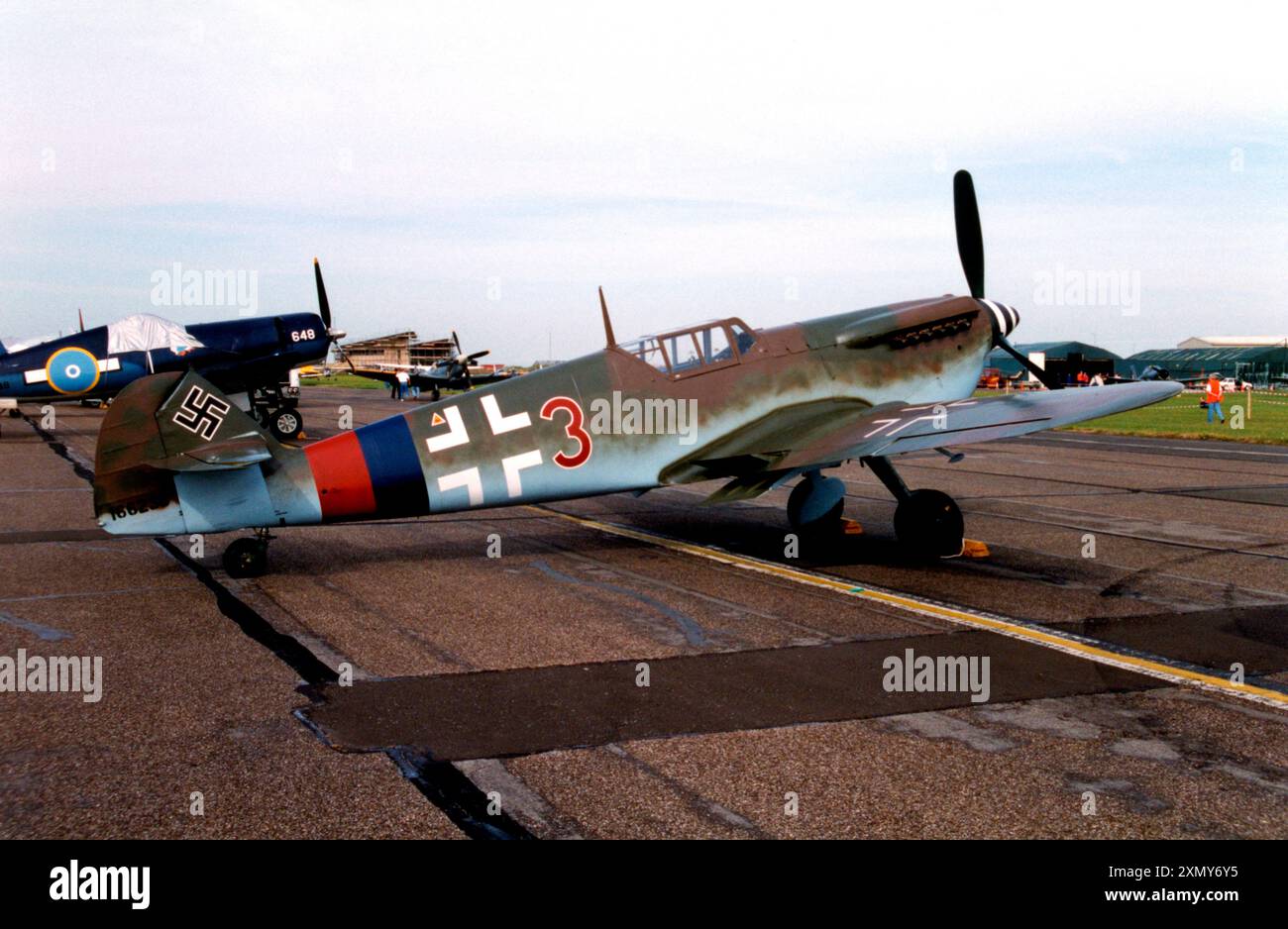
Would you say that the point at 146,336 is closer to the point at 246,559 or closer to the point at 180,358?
the point at 180,358

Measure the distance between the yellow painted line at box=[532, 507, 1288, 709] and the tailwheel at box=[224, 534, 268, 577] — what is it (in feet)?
14.2

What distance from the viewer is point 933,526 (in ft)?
34.9

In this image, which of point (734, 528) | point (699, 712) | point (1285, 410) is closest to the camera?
point (699, 712)

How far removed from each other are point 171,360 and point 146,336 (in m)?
0.89

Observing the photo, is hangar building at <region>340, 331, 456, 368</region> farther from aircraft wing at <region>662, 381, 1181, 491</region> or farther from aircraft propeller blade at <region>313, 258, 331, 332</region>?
aircraft wing at <region>662, 381, 1181, 491</region>

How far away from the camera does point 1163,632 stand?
7711 millimetres

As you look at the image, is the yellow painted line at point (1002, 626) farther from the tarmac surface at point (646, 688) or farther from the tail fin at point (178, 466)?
the tail fin at point (178, 466)

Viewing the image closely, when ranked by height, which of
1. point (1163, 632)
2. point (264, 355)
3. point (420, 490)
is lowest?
point (1163, 632)

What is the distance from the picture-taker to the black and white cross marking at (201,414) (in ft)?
29.8

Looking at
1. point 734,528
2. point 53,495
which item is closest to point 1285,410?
point 734,528

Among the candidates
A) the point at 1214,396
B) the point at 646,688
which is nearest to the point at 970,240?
the point at 646,688

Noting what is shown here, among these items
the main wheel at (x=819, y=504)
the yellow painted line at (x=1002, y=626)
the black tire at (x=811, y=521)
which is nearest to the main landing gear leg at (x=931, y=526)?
the main wheel at (x=819, y=504)
